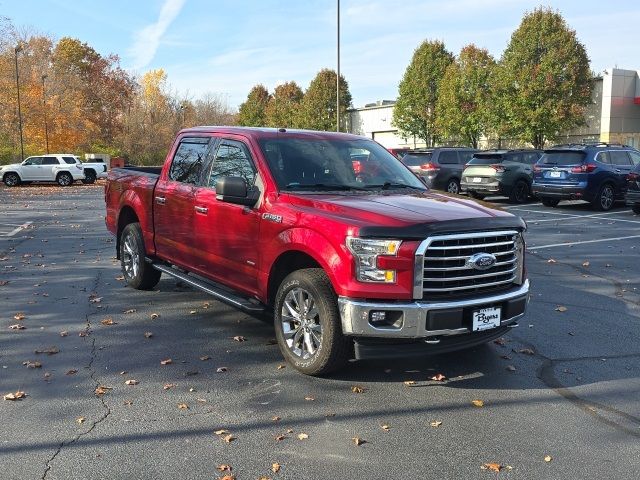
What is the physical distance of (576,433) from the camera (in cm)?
389

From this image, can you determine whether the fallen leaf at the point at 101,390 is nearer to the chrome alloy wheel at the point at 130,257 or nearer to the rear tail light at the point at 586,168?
the chrome alloy wheel at the point at 130,257

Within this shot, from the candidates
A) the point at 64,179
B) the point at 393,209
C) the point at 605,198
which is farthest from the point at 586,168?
the point at 64,179

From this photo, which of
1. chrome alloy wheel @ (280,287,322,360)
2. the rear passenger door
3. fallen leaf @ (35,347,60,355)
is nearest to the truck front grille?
chrome alloy wheel @ (280,287,322,360)

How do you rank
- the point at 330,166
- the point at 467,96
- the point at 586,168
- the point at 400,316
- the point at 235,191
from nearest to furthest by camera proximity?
the point at 400,316 < the point at 235,191 < the point at 330,166 < the point at 586,168 < the point at 467,96

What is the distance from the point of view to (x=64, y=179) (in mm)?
33625

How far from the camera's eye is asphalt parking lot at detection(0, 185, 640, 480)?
11.5ft

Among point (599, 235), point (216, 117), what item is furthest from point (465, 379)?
point (216, 117)

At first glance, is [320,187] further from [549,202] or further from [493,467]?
[549,202]

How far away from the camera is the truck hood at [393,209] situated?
4.38 m

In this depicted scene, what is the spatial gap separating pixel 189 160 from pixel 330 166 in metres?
1.80

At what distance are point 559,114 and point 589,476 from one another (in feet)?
105

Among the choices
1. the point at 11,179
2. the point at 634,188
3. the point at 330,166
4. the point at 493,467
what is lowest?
the point at 493,467

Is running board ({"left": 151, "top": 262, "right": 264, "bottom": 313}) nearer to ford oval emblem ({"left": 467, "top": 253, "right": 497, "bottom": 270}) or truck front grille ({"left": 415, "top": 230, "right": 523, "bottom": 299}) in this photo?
truck front grille ({"left": 415, "top": 230, "right": 523, "bottom": 299})

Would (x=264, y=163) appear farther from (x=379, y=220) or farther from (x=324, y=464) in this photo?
(x=324, y=464)
